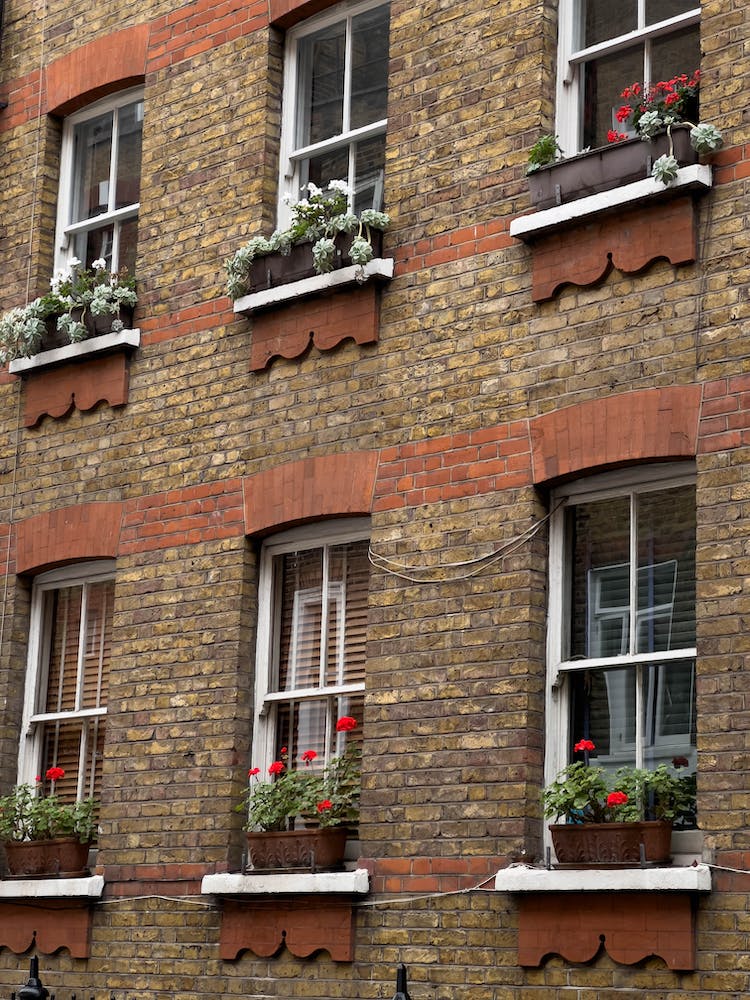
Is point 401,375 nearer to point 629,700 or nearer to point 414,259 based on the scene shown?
point 414,259

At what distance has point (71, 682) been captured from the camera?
12.1 meters

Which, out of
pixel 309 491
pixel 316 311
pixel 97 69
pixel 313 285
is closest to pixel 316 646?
pixel 309 491

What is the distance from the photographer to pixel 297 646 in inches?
423

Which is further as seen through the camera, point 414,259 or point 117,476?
point 117,476

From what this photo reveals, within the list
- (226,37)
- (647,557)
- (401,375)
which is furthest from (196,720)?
(226,37)

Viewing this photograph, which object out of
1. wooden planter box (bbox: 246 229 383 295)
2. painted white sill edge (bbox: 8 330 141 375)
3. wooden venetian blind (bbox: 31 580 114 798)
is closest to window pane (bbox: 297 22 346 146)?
wooden planter box (bbox: 246 229 383 295)

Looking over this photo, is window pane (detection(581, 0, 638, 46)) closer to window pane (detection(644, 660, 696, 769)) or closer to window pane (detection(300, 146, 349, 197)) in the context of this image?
window pane (detection(300, 146, 349, 197))

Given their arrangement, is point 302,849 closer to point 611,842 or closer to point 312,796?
point 312,796

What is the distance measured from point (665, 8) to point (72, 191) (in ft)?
17.0

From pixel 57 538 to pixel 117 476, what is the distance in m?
0.64

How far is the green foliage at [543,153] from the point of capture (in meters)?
9.69

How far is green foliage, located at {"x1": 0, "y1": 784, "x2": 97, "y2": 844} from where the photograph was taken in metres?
11.4

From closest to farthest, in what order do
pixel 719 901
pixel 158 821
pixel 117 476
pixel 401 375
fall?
pixel 719 901 → pixel 401 375 → pixel 158 821 → pixel 117 476

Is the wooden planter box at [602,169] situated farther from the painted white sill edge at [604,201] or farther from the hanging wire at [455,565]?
the hanging wire at [455,565]
